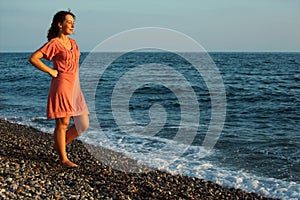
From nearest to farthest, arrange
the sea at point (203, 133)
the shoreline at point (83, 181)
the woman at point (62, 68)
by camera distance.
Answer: the shoreline at point (83, 181) < the woman at point (62, 68) < the sea at point (203, 133)

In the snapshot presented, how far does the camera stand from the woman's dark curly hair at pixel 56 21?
5.45 m

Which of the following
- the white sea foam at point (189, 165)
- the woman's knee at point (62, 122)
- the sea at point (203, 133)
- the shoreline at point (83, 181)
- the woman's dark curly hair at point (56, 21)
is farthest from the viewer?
the sea at point (203, 133)

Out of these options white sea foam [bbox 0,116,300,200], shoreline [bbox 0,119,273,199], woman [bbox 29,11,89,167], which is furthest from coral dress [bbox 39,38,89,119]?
white sea foam [bbox 0,116,300,200]

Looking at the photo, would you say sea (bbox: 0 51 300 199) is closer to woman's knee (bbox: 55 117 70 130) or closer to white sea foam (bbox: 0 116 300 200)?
white sea foam (bbox: 0 116 300 200)

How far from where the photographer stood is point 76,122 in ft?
19.2

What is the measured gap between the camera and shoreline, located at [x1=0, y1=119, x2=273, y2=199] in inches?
198

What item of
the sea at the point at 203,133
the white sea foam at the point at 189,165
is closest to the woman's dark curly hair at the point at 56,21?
the sea at the point at 203,133

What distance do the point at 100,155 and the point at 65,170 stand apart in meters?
2.02

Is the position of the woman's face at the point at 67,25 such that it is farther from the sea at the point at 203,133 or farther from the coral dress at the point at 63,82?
the sea at the point at 203,133

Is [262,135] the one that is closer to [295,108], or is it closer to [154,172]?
[154,172]

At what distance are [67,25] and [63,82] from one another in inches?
29.4

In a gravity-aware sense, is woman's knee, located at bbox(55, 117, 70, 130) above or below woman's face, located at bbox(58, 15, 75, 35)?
below

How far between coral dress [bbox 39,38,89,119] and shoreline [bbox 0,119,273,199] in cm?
86

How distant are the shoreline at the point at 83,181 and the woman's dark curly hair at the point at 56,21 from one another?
6.06 ft
